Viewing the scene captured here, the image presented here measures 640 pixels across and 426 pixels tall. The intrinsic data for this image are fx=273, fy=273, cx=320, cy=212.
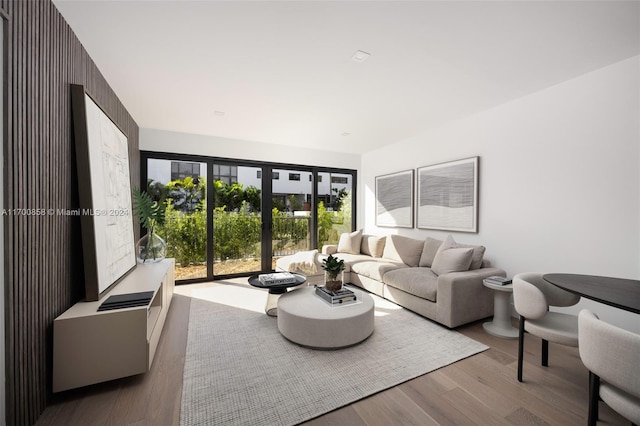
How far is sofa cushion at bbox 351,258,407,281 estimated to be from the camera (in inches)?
156

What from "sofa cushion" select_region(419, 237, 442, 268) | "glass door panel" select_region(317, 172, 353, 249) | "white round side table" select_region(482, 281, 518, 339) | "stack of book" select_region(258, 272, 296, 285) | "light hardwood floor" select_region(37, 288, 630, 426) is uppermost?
"glass door panel" select_region(317, 172, 353, 249)

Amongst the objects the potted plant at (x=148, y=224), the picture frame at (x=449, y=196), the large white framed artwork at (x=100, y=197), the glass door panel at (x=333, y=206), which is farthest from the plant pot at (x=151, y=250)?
the picture frame at (x=449, y=196)

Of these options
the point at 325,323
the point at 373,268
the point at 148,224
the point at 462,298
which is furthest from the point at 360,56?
the point at 148,224

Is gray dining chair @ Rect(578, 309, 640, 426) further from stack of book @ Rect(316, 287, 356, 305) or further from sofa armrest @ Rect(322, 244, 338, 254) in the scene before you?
sofa armrest @ Rect(322, 244, 338, 254)

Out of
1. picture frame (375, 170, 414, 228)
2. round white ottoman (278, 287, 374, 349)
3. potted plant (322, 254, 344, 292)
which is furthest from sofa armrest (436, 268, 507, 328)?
picture frame (375, 170, 414, 228)

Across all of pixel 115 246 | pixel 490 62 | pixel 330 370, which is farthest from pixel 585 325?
pixel 115 246

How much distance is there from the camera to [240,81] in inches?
111

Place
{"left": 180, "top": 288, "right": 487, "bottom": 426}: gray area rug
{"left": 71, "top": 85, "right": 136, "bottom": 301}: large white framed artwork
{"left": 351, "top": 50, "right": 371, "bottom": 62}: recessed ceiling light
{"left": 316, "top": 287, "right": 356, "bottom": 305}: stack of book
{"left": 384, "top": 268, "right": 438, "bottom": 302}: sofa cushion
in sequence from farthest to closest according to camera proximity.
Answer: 1. {"left": 384, "top": 268, "right": 438, "bottom": 302}: sofa cushion
2. {"left": 316, "top": 287, "right": 356, "bottom": 305}: stack of book
3. {"left": 351, "top": 50, "right": 371, "bottom": 62}: recessed ceiling light
4. {"left": 71, "top": 85, "right": 136, "bottom": 301}: large white framed artwork
5. {"left": 180, "top": 288, "right": 487, "bottom": 426}: gray area rug

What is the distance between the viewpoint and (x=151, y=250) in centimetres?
362

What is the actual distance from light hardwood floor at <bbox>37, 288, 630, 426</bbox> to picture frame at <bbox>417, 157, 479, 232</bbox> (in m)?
1.97

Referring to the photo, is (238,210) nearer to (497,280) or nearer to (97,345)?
(97,345)

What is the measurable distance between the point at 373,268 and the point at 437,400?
2.29m

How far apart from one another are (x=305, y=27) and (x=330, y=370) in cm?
264

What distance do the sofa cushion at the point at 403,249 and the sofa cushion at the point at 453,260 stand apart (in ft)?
2.29
